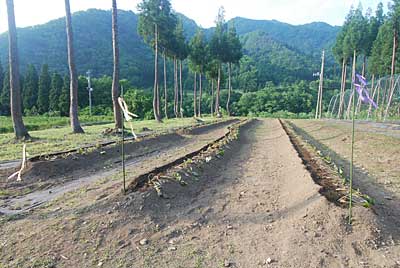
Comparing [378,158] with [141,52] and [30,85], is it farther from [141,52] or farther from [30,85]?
[141,52]

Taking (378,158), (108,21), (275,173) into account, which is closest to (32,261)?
(275,173)

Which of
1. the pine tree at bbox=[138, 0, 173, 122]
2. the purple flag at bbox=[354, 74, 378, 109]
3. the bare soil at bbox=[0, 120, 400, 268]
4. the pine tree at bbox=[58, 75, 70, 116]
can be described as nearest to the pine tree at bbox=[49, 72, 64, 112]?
the pine tree at bbox=[58, 75, 70, 116]

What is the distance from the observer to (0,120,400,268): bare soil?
2967 mm

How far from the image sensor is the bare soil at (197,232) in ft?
9.73

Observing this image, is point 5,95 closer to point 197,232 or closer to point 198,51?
point 198,51

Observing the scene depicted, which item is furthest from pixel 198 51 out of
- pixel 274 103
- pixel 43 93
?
pixel 274 103

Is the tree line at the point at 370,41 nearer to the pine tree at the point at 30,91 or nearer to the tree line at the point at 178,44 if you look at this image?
the tree line at the point at 178,44

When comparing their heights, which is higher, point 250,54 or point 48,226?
point 250,54

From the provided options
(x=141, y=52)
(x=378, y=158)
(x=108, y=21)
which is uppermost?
(x=108, y=21)

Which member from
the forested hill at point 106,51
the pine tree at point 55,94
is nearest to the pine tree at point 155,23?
the pine tree at point 55,94

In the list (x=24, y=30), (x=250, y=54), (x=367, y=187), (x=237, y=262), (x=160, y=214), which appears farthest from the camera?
(x=250, y=54)

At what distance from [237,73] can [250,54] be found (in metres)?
22.4

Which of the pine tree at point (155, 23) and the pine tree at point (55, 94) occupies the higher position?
the pine tree at point (155, 23)

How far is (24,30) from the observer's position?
76.8m
